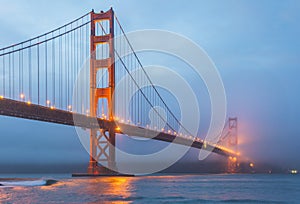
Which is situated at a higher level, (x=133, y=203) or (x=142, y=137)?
(x=142, y=137)

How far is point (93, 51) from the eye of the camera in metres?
52.2

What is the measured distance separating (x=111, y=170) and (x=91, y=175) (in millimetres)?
2075

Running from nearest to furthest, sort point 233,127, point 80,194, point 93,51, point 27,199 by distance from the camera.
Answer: point 27,199
point 80,194
point 93,51
point 233,127

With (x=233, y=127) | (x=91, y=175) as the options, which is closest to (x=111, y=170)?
(x=91, y=175)

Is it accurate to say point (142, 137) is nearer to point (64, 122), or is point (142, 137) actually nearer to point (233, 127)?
point (64, 122)

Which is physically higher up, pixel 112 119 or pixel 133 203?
pixel 112 119

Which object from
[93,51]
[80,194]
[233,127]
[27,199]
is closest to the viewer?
[27,199]

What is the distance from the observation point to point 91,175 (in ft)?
162

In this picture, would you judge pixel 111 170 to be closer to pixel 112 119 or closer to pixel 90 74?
pixel 112 119

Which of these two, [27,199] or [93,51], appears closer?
[27,199]

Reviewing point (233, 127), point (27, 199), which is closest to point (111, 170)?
point (27, 199)

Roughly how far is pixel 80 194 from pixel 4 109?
8.71 metres

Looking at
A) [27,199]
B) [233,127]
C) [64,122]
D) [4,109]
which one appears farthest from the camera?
[233,127]

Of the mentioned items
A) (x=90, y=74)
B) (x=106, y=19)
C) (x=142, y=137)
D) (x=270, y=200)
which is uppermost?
(x=106, y=19)
